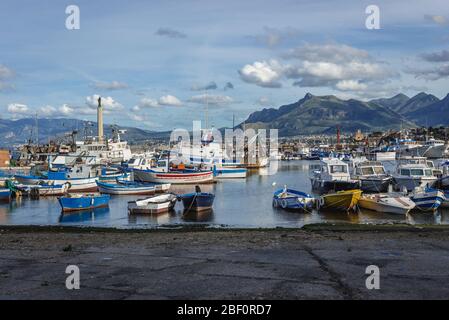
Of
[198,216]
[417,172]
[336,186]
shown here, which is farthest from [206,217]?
[417,172]

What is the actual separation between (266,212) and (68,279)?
26119mm

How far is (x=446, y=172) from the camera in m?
55.2

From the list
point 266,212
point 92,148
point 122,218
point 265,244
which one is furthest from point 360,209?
point 92,148

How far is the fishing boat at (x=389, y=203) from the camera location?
33.8m

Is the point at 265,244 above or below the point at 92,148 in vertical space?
below

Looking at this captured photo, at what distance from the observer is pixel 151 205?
35969 millimetres

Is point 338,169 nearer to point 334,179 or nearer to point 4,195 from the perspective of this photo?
point 334,179

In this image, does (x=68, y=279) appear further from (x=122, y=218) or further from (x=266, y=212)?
(x=266, y=212)

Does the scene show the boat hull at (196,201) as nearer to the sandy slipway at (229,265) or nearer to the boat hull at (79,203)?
the boat hull at (79,203)

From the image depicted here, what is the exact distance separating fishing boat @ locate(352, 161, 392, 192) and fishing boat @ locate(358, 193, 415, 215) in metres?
13.4

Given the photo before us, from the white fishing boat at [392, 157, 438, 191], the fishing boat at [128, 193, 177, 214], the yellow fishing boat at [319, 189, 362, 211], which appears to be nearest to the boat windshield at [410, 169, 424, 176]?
the white fishing boat at [392, 157, 438, 191]

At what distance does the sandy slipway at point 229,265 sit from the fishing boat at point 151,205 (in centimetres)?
1464

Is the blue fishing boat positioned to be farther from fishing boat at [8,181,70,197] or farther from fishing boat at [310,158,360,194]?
fishing boat at [310,158,360,194]

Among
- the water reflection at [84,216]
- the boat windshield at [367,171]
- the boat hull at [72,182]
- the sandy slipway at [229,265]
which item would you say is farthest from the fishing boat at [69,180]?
the sandy slipway at [229,265]
